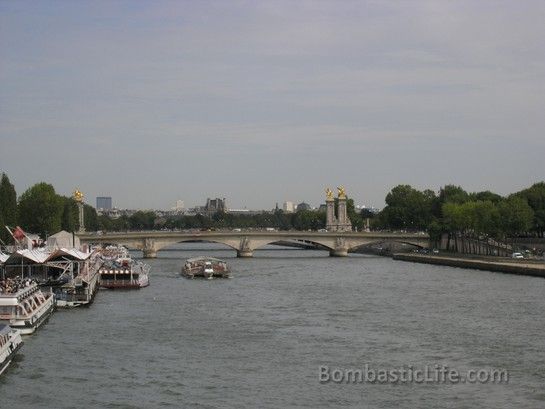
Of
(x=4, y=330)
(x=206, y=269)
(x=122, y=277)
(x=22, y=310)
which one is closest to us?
(x=4, y=330)

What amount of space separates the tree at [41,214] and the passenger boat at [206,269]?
26.4 meters

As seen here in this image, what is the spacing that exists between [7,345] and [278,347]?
8537 millimetres

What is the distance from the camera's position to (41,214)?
9888 cm

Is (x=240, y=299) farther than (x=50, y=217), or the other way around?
(x=50, y=217)

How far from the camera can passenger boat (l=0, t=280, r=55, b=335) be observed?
37438 millimetres

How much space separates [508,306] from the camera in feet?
155

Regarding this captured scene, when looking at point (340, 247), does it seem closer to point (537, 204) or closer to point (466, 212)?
point (466, 212)

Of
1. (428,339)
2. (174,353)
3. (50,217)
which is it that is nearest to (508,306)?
(428,339)

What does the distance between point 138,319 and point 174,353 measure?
10192 millimetres

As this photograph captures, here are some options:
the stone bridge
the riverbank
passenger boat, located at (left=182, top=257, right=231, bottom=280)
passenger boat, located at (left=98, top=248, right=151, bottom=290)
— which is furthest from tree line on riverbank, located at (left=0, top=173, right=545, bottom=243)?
passenger boat, located at (left=98, top=248, right=151, bottom=290)

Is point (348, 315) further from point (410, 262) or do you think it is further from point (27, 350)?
point (410, 262)

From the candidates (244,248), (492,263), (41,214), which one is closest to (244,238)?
(244,248)

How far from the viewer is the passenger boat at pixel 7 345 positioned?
2969 centimetres

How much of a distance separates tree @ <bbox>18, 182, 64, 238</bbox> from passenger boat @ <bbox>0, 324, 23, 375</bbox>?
65.6 metres
